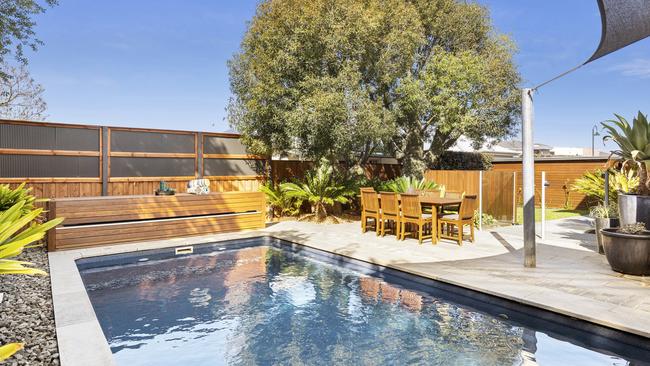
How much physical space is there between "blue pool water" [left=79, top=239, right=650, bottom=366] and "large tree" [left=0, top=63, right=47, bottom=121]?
1898 centimetres

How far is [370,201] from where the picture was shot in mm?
8633

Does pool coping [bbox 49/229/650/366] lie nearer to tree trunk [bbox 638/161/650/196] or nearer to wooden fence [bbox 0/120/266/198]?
wooden fence [bbox 0/120/266/198]

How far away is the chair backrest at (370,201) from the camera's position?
27.8 ft

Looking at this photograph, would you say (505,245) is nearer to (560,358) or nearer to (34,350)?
(560,358)

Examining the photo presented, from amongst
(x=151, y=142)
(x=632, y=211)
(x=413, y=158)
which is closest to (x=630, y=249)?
(x=632, y=211)

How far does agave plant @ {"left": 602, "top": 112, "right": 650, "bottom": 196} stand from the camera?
18.6 feet

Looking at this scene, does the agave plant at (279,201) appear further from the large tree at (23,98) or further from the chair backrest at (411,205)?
the large tree at (23,98)

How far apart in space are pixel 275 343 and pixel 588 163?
15.8 metres

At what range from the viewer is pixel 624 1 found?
145 inches

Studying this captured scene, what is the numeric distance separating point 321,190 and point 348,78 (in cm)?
312

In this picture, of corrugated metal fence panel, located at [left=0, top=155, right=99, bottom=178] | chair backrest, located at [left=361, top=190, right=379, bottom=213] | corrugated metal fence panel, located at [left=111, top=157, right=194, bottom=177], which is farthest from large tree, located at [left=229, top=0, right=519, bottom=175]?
corrugated metal fence panel, located at [left=0, top=155, right=99, bottom=178]

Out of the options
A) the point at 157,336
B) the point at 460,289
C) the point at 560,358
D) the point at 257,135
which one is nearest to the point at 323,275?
the point at 460,289

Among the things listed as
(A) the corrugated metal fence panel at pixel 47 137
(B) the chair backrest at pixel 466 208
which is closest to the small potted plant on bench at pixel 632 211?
(B) the chair backrest at pixel 466 208

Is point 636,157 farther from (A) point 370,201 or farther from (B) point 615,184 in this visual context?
(A) point 370,201
